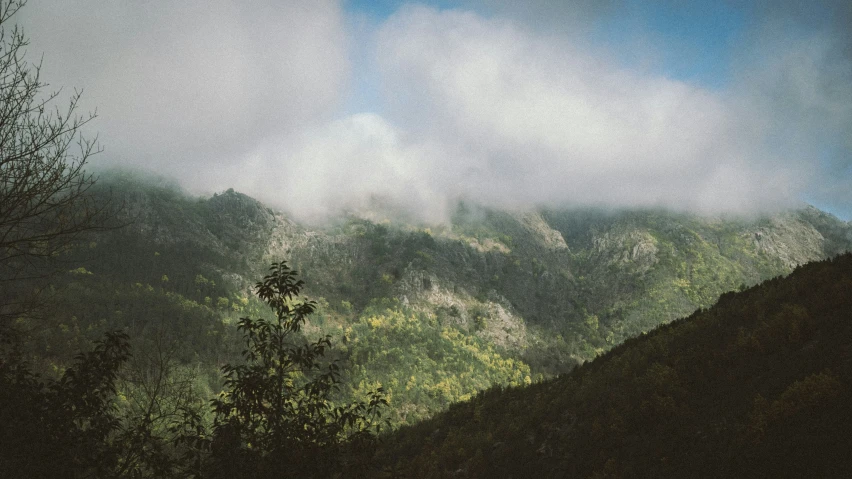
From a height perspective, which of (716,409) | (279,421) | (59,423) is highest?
(716,409)

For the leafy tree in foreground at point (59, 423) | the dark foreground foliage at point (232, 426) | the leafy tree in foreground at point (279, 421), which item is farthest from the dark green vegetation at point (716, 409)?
the leafy tree in foreground at point (59, 423)

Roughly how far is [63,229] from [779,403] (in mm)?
18157

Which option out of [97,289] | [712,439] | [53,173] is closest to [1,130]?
[53,173]

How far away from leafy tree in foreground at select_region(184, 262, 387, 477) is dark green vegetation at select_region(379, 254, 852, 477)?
4.98ft

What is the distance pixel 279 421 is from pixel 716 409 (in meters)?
13.8

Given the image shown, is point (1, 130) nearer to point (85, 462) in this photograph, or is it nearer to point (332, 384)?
point (85, 462)

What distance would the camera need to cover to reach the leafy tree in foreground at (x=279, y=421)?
7.80 m

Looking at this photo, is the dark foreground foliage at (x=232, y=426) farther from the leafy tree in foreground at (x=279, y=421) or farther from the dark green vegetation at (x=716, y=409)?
the dark green vegetation at (x=716, y=409)

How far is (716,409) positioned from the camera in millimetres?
13703

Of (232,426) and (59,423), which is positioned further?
(59,423)

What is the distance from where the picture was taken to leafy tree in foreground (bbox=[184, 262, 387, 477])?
25.6ft

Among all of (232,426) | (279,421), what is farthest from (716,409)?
(232,426)

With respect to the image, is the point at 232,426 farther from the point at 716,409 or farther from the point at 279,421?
the point at 716,409

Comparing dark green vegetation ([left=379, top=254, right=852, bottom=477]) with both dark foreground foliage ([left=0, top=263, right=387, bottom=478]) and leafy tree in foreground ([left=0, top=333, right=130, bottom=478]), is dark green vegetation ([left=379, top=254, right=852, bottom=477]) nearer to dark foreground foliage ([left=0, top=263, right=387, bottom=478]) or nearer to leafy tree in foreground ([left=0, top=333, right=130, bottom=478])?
dark foreground foliage ([left=0, top=263, right=387, bottom=478])
